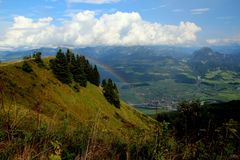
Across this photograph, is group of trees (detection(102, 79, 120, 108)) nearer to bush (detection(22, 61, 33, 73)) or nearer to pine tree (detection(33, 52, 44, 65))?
pine tree (detection(33, 52, 44, 65))

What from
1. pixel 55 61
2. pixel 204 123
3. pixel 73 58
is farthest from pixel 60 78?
pixel 204 123

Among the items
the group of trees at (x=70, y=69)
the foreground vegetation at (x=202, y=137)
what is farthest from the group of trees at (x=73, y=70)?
the foreground vegetation at (x=202, y=137)

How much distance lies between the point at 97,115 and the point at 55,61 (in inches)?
3797

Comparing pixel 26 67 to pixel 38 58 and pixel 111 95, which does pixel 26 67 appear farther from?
pixel 111 95

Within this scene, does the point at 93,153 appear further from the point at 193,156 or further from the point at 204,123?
the point at 204,123

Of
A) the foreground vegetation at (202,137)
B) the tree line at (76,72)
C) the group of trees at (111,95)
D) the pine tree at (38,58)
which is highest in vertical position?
the foreground vegetation at (202,137)

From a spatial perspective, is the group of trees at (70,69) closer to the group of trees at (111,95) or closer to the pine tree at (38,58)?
the pine tree at (38,58)

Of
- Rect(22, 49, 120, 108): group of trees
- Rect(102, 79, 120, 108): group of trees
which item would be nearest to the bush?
Rect(22, 49, 120, 108): group of trees

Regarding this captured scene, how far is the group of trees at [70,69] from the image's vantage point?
98250mm

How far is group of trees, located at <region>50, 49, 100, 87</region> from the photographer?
322 feet

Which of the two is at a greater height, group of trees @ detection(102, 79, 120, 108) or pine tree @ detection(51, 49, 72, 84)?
pine tree @ detection(51, 49, 72, 84)

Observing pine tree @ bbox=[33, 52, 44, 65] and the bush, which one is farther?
pine tree @ bbox=[33, 52, 44, 65]

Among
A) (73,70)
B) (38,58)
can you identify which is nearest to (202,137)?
(38,58)

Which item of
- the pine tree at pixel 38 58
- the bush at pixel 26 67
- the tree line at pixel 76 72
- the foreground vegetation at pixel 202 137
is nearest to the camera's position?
the foreground vegetation at pixel 202 137
